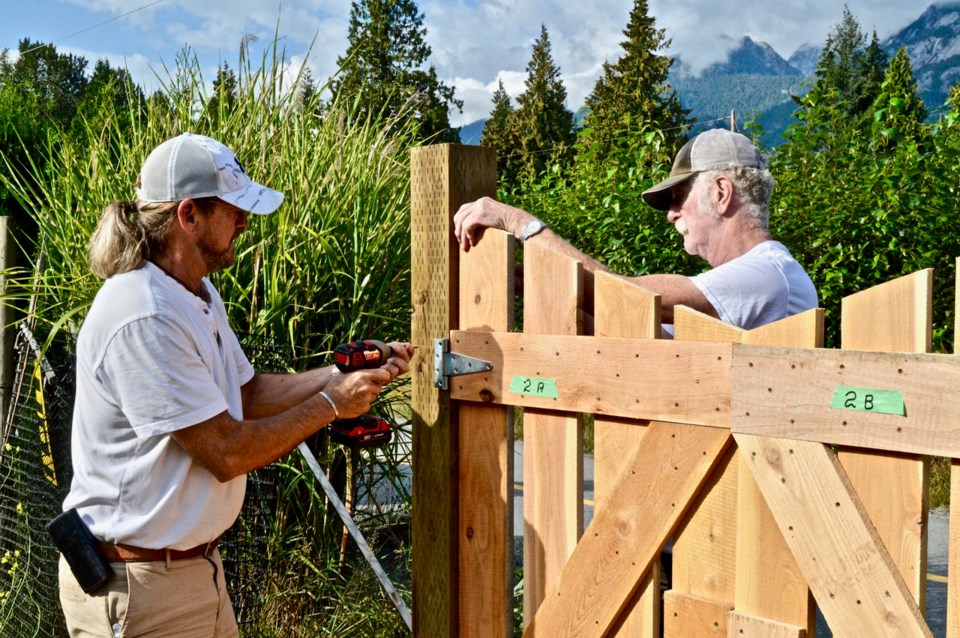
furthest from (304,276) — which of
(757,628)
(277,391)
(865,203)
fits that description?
(865,203)

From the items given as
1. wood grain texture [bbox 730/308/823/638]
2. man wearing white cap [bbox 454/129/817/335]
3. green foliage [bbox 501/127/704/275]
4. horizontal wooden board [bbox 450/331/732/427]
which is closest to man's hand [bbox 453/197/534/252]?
man wearing white cap [bbox 454/129/817/335]

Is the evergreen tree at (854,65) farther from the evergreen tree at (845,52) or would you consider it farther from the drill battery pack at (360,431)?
the drill battery pack at (360,431)

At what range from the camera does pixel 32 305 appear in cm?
413

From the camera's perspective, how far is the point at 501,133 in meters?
49.4

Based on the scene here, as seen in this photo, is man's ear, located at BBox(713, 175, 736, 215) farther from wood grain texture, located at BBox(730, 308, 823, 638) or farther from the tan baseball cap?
wood grain texture, located at BBox(730, 308, 823, 638)

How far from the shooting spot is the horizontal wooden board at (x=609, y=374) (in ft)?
6.93

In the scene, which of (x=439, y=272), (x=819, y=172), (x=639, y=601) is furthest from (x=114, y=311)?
(x=819, y=172)

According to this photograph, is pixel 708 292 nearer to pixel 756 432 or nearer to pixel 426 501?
pixel 756 432

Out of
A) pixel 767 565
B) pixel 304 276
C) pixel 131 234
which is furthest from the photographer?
pixel 304 276

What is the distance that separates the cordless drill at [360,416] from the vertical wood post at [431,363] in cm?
12

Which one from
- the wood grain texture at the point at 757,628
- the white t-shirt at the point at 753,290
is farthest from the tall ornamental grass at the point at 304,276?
the wood grain texture at the point at 757,628

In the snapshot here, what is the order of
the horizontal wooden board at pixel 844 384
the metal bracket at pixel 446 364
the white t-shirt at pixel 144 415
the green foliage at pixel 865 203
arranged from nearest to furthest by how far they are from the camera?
the horizontal wooden board at pixel 844 384 → the white t-shirt at pixel 144 415 → the metal bracket at pixel 446 364 → the green foliage at pixel 865 203

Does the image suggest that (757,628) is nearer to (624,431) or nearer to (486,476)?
(624,431)

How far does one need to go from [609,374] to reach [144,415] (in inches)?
44.1
